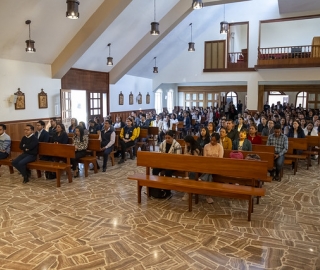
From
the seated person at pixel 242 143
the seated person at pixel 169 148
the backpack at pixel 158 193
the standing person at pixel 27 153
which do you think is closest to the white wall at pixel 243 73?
the seated person at pixel 242 143

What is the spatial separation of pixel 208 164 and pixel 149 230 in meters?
1.44

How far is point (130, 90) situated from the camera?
14.5 m

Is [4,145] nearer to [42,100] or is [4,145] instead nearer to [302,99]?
[42,100]

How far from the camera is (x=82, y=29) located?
8680 millimetres

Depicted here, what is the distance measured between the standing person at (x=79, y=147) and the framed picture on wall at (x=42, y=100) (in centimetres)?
321

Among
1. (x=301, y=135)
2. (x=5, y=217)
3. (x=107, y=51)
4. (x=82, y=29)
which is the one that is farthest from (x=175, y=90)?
(x=5, y=217)

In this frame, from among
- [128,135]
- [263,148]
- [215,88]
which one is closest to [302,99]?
[215,88]

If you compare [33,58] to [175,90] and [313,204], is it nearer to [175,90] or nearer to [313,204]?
[313,204]

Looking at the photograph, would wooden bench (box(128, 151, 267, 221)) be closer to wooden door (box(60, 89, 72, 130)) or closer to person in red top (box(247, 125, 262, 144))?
person in red top (box(247, 125, 262, 144))

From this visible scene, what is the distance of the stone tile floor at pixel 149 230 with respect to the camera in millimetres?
3221

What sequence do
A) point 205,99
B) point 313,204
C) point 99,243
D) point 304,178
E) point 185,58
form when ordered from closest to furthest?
point 99,243, point 313,204, point 304,178, point 185,58, point 205,99

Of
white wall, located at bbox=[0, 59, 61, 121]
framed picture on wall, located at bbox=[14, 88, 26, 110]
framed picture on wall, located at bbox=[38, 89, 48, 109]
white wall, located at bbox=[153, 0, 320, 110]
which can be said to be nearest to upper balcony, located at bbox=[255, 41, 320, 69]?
white wall, located at bbox=[153, 0, 320, 110]

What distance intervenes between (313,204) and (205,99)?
45.7ft

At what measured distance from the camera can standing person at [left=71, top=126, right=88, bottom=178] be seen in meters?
6.60
